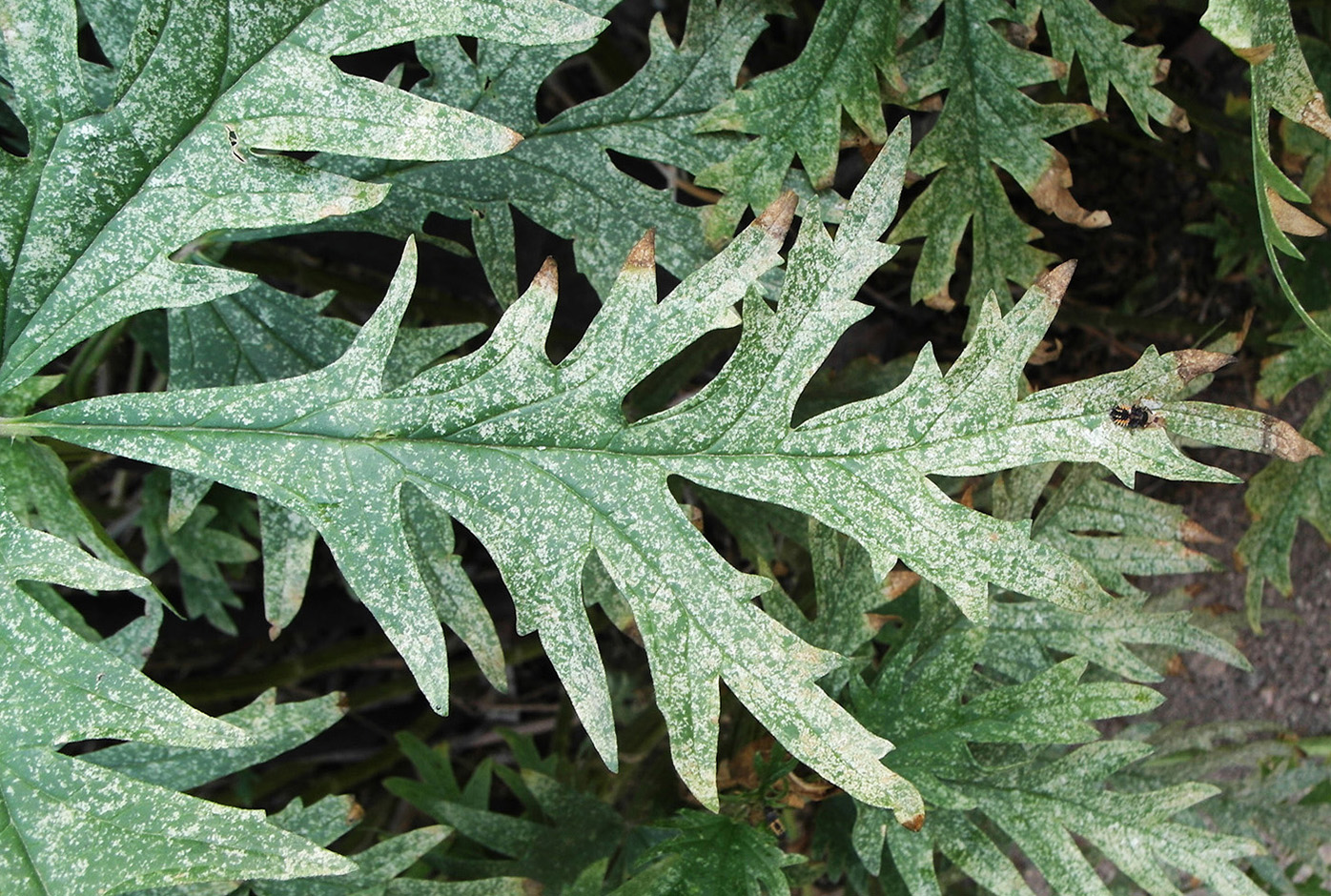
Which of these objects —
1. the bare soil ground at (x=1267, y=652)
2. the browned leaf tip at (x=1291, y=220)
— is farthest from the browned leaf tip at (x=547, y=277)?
the bare soil ground at (x=1267, y=652)

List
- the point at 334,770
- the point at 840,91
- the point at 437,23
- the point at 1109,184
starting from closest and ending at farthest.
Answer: the point at 437,23, the point at 840,91, the point at 1109,184, the point at 334,770

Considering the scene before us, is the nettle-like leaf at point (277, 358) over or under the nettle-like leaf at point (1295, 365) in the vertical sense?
under

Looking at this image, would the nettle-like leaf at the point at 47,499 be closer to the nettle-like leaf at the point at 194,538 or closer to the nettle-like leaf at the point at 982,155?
the nettle-like leaf at the point at 194,538

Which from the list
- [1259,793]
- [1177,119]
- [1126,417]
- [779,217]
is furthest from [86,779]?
[1259,793]

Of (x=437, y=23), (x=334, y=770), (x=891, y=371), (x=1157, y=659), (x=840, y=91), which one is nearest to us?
(x=437, y=23)

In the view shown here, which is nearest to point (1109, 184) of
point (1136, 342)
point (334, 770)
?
point (1136, 342)

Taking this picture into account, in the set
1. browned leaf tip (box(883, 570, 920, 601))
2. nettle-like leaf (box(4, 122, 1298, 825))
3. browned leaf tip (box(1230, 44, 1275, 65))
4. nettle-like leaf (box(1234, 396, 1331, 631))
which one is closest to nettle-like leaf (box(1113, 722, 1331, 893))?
nettle-like leaf (box(1234, 396, 1331, 631))

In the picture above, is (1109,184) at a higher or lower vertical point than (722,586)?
higher

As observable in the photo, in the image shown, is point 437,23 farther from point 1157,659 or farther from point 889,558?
point 1157,659
